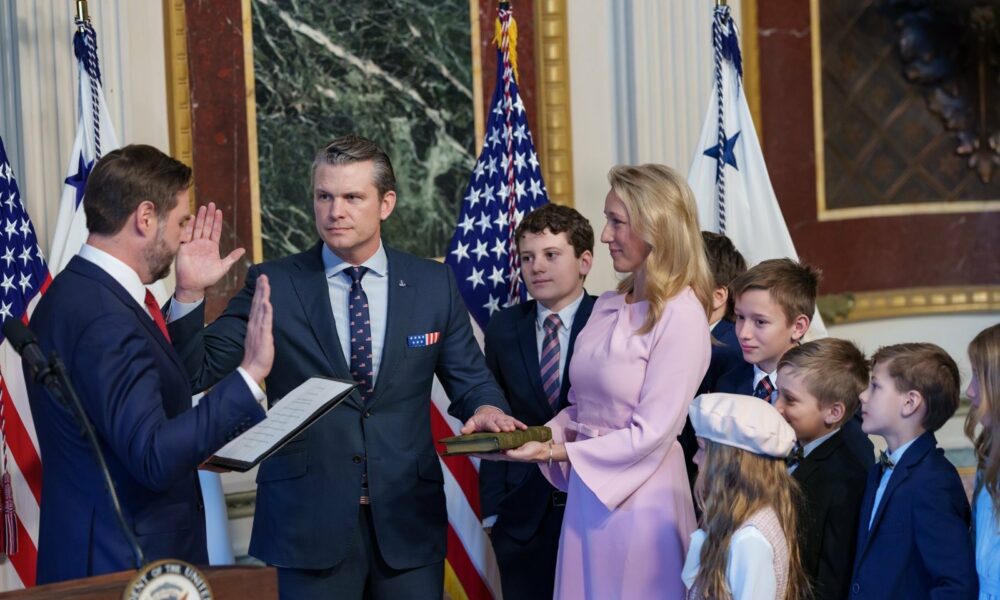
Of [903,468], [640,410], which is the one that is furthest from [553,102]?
[903,468]

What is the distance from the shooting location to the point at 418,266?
3576 millimetres

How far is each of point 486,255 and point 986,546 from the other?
7.48 ft

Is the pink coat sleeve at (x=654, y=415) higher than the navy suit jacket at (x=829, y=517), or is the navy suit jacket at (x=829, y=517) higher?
the pink coat sleeve at (x=654, y=415)

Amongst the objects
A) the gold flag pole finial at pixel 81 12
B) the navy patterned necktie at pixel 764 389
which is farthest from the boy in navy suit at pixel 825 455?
the gold flag pole finial at pixel 81 12

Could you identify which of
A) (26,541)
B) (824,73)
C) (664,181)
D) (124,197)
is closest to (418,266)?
(664,181)

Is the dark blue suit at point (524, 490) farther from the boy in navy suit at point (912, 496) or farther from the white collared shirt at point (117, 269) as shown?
the white collared shirt at point (117, 269)

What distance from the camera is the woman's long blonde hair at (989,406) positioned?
10.2 ft

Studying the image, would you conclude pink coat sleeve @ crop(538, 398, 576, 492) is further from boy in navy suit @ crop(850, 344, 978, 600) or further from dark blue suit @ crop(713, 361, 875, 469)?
boy in navy suit @ crop(850, 344, 978, 600)

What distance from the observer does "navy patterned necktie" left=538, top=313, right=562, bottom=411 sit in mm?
4102

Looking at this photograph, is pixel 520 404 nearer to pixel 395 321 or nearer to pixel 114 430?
pixel 395 321

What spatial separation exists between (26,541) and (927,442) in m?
3.01

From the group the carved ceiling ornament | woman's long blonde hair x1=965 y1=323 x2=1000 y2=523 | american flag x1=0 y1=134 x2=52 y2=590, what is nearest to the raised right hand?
woman's long blonde hair x1=965 y1=323 x2=1000 y2=523

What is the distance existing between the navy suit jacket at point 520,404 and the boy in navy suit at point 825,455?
81 cm

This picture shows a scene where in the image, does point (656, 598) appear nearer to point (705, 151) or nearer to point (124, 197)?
point (124, 197)
